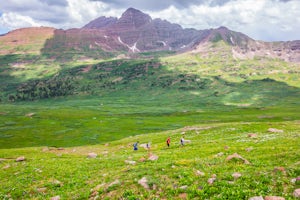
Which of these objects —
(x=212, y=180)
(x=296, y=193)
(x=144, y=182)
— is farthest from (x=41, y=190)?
(x=296, y=193)

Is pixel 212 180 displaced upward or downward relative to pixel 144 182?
upward

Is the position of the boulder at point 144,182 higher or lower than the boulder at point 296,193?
lower

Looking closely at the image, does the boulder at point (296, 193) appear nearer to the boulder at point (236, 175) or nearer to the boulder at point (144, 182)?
the boulder at point (236, 175)

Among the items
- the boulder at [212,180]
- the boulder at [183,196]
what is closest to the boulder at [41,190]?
the boulder at [183,196]

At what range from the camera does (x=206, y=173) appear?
20.6 meters

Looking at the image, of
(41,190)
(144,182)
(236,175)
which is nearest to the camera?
(236,175)

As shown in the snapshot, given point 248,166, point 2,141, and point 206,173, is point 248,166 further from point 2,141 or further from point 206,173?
point 2,141

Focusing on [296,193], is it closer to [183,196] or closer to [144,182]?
[183,196]

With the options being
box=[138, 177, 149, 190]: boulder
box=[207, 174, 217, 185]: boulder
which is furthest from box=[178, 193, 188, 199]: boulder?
box=[138, 177, 149, 190]: boulder

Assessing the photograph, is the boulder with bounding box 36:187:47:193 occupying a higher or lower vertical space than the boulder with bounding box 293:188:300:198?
lower

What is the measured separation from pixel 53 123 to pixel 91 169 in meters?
129

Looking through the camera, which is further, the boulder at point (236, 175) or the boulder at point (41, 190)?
the boulder at point (41, 190)

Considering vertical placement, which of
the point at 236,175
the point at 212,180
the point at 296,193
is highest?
the point at 296,193

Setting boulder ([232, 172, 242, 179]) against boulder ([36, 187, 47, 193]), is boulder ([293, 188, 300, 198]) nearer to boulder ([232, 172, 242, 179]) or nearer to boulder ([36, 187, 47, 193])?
boulder ([232, 172, 242, 179])
